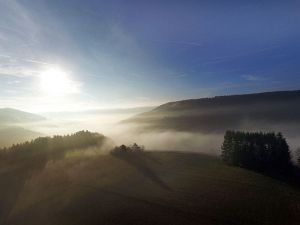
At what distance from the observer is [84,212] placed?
86125mm

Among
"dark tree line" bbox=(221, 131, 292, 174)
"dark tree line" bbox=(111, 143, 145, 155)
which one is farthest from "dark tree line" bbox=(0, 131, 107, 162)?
"dark tree line" bbox=(221, 131, 292, 174)

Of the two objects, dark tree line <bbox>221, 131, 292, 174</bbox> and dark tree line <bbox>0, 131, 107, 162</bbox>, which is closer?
dark tree line <bbox>221, 131, 292, 174</bbox>

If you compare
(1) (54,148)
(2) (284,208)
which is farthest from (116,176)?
(1) (54,148)

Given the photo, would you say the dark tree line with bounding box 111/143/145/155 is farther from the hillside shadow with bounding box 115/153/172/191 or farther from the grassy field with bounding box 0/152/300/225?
the grassy field with bounding box 0/152/300/225

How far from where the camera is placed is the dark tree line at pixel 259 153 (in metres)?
144

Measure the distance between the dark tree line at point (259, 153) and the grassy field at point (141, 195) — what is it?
954 cm

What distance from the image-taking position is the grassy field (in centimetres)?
8169

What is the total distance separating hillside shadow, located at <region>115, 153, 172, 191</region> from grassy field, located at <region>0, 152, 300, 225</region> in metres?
0.35

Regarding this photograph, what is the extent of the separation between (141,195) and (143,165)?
1866 inches

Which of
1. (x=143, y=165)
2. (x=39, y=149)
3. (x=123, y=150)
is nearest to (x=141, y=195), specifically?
(x=143, y=165)

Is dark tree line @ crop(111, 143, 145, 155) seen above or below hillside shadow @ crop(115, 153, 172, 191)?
above

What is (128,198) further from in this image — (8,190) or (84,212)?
(8,190)

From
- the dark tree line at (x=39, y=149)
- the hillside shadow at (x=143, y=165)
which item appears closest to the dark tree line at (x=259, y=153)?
the hillside shadow at (x=143, y=165)

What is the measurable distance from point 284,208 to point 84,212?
5066cm
